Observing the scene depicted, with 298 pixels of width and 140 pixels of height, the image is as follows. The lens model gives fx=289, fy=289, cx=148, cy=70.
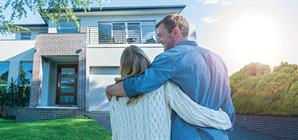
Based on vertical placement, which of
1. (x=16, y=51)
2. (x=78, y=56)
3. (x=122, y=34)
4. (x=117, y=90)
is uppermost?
(x=122, y=34)

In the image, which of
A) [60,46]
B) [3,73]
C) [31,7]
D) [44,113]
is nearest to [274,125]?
[31,7]

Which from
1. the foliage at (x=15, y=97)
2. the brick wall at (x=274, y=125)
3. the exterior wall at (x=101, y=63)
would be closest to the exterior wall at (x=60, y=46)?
the exterior wall at (x=101, y=63)

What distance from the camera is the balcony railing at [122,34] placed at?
15.4 metres

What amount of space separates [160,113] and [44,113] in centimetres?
1274

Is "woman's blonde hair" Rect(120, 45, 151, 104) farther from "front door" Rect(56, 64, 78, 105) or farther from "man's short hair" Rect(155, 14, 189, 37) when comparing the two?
"front door" Rect(56, 64, 78, 105)

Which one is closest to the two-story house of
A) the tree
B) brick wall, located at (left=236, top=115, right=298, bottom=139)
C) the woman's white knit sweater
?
brick wall, located at (left=236, top=115, right=298, bottom=139)

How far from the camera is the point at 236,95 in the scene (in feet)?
38.1

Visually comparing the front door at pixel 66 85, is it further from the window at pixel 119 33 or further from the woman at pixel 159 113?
the woman at pixel 159 113

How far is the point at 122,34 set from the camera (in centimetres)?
1578

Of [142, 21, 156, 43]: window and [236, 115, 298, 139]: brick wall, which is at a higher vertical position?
[142, 21, 156, 43]: window

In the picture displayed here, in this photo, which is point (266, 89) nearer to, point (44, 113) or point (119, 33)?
point (119, 33)

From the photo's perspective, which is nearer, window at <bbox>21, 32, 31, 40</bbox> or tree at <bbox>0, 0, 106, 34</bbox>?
tree at <bbox>0, 0, 106, 34</bbox>

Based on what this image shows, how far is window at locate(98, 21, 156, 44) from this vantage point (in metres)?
15.6

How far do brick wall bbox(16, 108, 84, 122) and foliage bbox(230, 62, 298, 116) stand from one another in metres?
7.04
